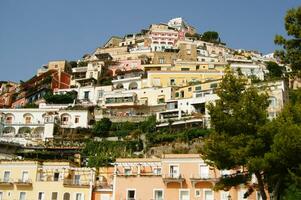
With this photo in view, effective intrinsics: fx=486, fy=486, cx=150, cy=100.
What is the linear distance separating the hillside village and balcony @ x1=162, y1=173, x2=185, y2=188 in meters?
0.10

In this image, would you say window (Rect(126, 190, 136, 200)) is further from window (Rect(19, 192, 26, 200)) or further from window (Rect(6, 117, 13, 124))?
window (Rect(6, 117, 13, 124))

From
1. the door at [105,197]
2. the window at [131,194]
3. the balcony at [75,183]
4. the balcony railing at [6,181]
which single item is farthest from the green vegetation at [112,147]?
the window at [131,194]

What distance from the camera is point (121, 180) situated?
46.6m

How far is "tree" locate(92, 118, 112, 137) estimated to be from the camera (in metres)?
77.8

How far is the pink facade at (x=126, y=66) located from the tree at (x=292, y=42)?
3158 inches

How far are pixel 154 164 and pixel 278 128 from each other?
23.2 meters

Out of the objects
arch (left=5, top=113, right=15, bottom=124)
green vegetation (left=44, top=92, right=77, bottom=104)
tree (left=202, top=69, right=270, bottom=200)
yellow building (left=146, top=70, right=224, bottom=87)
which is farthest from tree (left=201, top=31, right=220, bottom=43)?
tree (left=202, top=69, right=270, bottom=200)

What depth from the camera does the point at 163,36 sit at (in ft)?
413

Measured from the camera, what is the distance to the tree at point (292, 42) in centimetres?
2494

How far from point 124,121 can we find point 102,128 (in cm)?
474

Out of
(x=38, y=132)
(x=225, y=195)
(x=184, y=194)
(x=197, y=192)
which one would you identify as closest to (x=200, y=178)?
(x=197, y=192)

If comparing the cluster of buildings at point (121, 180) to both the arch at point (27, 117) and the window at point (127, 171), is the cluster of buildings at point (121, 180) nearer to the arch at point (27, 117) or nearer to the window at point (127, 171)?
the window at point (127, 171)

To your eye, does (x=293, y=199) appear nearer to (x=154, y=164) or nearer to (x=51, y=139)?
(x=154, y=164)

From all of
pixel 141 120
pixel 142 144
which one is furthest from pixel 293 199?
pixel 141 120
